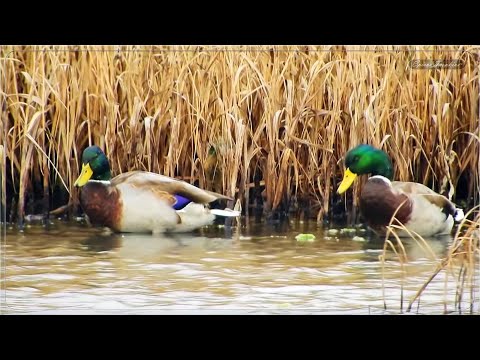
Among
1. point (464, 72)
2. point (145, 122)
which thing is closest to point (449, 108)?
point (464, 72)

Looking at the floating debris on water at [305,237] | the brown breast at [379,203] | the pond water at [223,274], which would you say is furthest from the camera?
the brown breast at [379,203]

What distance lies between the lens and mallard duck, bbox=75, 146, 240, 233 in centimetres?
2345

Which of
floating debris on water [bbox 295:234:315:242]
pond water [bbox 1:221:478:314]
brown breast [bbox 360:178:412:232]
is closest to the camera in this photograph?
pond water [bbox 1:221:478:314]

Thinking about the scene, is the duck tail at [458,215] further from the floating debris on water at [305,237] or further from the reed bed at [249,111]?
the floating debris on water at [305,237]

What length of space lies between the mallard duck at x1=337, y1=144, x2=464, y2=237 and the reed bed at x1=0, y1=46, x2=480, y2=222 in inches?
2.7

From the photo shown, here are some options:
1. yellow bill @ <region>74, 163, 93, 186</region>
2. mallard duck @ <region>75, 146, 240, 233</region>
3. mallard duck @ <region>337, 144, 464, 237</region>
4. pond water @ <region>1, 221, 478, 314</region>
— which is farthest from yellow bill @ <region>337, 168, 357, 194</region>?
yellow bill @ <region>74, 163, 93, 186</region>

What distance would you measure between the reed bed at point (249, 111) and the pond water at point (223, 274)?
0.70 feet

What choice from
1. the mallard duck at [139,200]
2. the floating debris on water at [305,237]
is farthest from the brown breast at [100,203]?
the floating debris on water at [305,237]

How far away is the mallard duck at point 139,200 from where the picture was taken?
2345 cm

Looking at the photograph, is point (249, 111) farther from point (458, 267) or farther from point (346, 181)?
point (458, 267)

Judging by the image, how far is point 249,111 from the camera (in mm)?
23422

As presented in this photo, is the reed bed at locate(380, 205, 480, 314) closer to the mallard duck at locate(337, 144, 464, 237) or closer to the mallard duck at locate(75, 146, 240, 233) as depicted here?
the mallard duck at locate(337, 144, 464, 237)

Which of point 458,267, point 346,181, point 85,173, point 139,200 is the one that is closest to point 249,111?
point 346,181

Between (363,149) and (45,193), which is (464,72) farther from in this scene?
(45,193)
